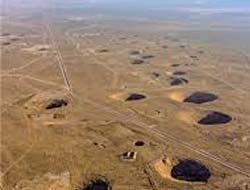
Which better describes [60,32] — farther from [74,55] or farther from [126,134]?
[126,134]

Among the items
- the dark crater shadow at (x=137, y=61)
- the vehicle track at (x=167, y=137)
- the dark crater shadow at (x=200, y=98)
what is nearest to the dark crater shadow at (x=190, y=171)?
the vehicle track at (x=167, y=137)

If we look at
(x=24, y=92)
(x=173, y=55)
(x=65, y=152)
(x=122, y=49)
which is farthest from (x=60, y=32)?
(x=65, y=152)

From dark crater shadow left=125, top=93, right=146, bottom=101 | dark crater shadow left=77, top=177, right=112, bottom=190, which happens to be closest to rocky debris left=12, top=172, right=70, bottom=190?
dark crater shadow left=77, top=177, right=112, bottom=190

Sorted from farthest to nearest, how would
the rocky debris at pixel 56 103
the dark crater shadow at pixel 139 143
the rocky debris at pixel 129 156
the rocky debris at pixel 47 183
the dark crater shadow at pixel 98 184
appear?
the rocky debris at pixel 56 103
the dark crater shadow at pixel 139 143
the rocky debris at pixel 129 156
the dark crater shadow at pixel 98 184
the rocky debris at pixel 47 183

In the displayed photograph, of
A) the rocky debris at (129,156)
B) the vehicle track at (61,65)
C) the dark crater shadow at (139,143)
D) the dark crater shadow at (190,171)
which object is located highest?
the rocky debris at (129,156)

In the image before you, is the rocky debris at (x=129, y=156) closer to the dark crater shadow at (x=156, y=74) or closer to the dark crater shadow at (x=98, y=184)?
the dark crater shadow at (x=98, y=184)

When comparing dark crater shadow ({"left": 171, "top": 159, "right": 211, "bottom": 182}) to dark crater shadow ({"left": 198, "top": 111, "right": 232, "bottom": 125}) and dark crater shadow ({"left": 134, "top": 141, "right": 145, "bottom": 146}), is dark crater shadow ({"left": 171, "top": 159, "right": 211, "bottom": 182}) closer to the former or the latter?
dark crater shadow ({"left": 134, "top": 141, "right": 145, "bottom": 146})

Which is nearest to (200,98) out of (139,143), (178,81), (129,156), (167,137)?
(178,81)
